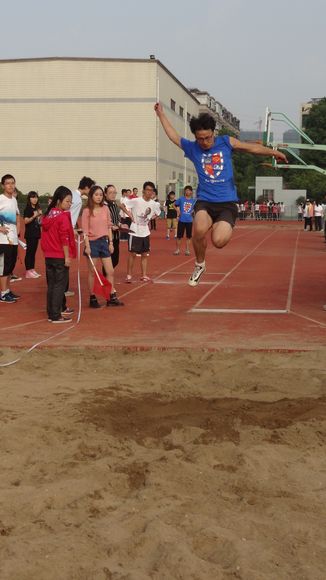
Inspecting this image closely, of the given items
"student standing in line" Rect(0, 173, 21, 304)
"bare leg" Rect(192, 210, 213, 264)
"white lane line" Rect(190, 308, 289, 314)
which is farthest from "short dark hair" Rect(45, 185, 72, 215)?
"white lane line" Rect(190, 308, 289, 314)

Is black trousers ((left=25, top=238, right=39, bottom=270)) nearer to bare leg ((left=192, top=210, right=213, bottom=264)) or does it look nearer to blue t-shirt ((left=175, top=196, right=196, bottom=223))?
blue t-shirt ((left=175, top=196, right=196, bottom=223))

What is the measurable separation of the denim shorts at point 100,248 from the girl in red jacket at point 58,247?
630 millimetres

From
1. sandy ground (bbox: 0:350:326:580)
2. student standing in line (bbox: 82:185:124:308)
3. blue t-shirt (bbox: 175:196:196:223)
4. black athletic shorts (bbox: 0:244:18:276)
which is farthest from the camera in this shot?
blue t-shirt (bbox: 175:196:196:223)

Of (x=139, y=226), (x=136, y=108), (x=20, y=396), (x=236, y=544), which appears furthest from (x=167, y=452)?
(x=136, y=108)

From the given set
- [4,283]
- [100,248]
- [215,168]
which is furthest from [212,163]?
[4,283]

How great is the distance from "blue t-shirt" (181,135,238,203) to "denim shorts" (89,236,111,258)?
91.6 inches

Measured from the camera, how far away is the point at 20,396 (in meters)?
5.01

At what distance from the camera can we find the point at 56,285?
321 inches

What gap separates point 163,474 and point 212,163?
3919mm

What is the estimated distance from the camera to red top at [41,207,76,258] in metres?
8.16

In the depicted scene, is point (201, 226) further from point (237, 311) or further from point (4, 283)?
point (4, 283)

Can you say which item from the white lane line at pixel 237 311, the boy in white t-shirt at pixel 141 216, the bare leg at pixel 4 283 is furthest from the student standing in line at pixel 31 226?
the white lane line at pixel 237 311

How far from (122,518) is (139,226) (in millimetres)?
8772

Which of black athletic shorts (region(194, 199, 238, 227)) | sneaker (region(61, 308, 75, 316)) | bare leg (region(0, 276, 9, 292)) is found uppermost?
black athletic shorts (region(194, 199, 238, 227))
